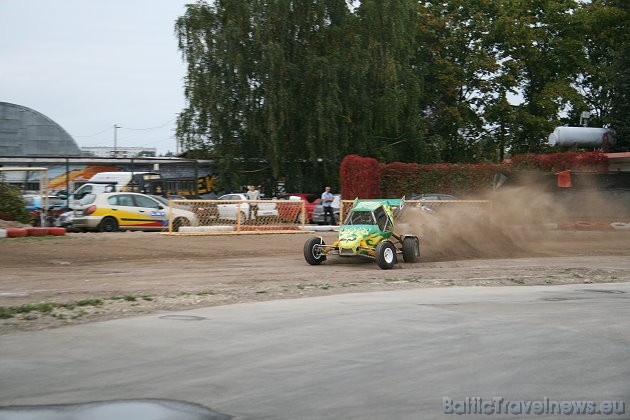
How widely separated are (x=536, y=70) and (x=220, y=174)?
25190 mm

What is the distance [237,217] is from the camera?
82.8 ft

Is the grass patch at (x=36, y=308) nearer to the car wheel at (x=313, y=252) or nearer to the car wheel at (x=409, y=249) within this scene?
the car wheel at (x=313, y=252)

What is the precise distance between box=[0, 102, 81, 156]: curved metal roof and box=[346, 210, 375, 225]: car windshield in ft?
136

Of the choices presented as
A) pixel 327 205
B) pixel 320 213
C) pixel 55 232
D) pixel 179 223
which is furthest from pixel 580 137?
pixel 55 232

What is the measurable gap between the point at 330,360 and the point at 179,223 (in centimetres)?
1815

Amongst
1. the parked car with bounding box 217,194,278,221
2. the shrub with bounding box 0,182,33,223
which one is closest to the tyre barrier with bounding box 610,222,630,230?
the parked car with bounding box 217,194,278,221

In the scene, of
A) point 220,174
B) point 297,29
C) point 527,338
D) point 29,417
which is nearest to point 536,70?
point 297,29

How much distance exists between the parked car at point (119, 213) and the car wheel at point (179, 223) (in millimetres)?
1629

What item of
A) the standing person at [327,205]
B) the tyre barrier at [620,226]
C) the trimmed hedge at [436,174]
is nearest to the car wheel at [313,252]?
the standing person at [327,205]

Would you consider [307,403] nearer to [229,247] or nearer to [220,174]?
[229,247]

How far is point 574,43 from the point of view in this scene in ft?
164

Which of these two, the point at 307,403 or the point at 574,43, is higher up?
the point at 574,43

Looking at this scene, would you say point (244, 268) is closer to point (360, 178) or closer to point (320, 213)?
point (320, 213)

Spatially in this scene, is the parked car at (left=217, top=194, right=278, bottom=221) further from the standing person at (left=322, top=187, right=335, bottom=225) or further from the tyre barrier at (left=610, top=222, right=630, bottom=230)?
the tyre barrier at (left=610, top=222, right=630, bottom=230)
